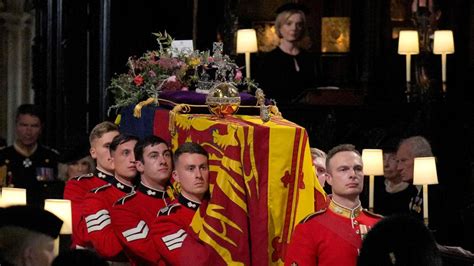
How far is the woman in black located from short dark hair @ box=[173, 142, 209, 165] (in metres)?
6.10

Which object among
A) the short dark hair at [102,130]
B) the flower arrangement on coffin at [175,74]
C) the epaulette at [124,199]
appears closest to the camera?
the epaulette at [124,199]

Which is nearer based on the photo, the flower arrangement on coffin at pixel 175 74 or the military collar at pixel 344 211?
the military collar at pixel 344 211

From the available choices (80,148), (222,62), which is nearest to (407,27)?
(80,148)

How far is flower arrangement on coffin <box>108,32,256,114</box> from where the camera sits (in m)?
10.9

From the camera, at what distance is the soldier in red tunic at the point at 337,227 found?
8.62m

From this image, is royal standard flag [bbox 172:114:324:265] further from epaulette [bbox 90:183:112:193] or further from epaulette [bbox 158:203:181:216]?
epaulette [bbox 90:183:112:193]

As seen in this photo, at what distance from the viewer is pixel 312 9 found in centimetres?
2169

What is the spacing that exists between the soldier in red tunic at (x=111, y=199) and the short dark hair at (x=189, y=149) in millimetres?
782

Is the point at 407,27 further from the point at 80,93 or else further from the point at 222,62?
the point at 222,62

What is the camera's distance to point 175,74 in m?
11.2

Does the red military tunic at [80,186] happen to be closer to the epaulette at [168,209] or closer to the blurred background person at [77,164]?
the epaulette at [168,209]

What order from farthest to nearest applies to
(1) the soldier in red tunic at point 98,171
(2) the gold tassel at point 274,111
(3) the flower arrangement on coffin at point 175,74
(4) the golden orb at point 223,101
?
(3) the flower arrangement on coffin at point 175,74 → (1) the soldier in red tunic at point 98,171 → (2) the gold tassel at point 274,111 → (4) the golden orb at point 223,101

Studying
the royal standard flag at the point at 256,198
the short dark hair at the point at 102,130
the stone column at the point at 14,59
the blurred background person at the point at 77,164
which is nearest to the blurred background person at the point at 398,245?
the royal standard flag at the point at 256,198

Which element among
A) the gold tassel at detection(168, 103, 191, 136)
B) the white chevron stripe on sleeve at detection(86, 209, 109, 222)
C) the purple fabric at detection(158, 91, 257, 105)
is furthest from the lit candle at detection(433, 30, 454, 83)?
the white chevron stripe on sleeve at detection(86, 209, 109, 222)
